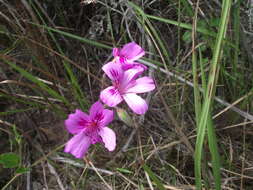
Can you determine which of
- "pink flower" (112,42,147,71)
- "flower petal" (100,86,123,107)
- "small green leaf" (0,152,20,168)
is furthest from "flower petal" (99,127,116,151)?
"small green leaf" (0,152,20,168)

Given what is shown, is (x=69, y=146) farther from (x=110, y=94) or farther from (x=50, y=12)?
(x=50, y=12)

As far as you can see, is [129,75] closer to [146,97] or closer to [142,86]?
[142,86]

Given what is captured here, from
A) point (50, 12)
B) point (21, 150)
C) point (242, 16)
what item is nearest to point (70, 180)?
point (21, 150)

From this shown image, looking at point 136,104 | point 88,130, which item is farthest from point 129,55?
point 88,130

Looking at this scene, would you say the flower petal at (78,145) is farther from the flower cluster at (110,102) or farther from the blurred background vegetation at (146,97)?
the blurred background vegetation at (146,97)

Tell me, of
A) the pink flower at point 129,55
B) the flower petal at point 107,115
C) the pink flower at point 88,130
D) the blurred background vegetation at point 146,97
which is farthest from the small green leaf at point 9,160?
the pink flower at point 129,55

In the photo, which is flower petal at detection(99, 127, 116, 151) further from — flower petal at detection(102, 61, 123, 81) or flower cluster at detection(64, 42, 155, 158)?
flower petal at detection(102, 61, 123, 81)
